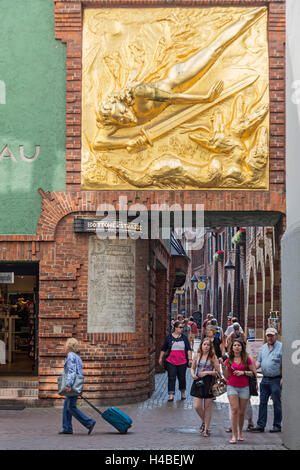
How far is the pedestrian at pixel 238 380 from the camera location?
12.1m

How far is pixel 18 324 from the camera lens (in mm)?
21125

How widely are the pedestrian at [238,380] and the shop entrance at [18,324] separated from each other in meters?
7.58

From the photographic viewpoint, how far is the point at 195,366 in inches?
500

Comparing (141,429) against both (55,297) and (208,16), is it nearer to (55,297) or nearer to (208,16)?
(55,297)

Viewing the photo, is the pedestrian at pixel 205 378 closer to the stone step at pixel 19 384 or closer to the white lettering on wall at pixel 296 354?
the white lettering on wall at pixel 296 354

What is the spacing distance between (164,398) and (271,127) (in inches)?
260

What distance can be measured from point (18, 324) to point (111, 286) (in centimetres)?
554

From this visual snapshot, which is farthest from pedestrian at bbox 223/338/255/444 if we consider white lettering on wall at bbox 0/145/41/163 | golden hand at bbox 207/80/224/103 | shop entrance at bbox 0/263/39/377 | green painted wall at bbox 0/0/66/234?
shop entrance at bbox 0/263/39/377

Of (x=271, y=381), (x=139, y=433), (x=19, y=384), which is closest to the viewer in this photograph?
(x=139, y=433)

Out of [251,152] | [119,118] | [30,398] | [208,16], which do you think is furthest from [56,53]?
[30,398]

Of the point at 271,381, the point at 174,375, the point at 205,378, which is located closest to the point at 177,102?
the point at 174,375

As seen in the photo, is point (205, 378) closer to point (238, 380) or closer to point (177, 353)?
point (238, 380)

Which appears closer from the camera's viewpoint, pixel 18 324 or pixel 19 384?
pixel 19 384

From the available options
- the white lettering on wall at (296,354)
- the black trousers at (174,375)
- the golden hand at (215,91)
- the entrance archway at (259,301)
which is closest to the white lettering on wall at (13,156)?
the golden hand at (215,91)
